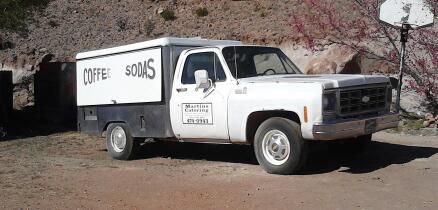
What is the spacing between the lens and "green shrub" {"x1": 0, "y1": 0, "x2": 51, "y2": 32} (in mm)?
15875

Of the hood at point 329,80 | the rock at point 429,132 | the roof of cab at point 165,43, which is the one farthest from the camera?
the rock at point 429,132

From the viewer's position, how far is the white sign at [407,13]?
1342 cm

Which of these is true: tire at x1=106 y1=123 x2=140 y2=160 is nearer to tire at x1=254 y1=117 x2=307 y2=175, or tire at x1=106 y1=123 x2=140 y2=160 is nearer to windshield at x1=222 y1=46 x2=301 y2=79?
windshield at x1=222 y1=46 x2=301 y2=79

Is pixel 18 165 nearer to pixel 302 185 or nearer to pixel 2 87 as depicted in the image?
pixel 302 185

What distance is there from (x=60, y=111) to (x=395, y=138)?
33.5 feet

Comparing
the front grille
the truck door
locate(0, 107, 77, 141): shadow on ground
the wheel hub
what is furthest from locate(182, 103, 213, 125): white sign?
locate(0, 107, 77, 141): shadow on ground

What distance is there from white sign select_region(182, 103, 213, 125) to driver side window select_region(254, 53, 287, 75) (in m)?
0.98

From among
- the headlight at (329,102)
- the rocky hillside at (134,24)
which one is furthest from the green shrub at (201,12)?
the headlight at (329,102)

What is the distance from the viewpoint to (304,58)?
20078 millimetres

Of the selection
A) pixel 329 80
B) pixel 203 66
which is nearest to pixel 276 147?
pixel 329 80

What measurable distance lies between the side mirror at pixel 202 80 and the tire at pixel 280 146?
3.71 feet

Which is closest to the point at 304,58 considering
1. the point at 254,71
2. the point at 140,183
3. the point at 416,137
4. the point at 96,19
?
the point at 416,137

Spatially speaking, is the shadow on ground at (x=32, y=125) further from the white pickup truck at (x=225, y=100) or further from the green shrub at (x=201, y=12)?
the green shrub at (x=201, y=12)

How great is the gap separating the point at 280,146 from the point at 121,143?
147 inches
